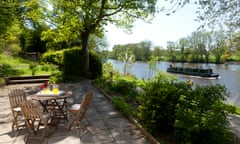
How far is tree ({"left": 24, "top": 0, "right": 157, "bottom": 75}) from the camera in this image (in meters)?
9.49

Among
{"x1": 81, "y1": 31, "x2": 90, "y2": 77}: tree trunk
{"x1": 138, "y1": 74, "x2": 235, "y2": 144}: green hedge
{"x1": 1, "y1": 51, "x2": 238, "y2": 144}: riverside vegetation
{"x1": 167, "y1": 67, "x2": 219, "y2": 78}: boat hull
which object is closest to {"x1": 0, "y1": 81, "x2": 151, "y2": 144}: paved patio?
{"x1": 1, "y1": 51, "x2": 238, "y2": 144}: riverside vegetation

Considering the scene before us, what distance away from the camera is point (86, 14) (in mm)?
9602

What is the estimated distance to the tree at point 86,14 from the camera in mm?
9492

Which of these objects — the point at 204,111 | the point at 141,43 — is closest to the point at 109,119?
the point at 204,111

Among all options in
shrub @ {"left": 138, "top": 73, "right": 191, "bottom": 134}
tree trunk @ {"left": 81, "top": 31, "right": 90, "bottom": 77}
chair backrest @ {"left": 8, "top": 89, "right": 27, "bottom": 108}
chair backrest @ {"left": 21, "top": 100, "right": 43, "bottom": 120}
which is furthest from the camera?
tree trunk @ {"left": 81, "top": 31, "right": 90, "bottom": 77}

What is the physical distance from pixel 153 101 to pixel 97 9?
24.1ft

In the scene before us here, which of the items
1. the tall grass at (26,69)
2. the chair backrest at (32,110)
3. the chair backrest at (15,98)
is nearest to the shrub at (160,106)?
the chair backrest at (32,110)

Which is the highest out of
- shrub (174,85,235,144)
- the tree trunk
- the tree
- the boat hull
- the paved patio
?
the tree

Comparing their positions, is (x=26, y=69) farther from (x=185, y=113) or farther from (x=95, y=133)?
(x=185, y=113)

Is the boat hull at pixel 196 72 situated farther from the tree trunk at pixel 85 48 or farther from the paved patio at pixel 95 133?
the paved patio at pixel 95 133

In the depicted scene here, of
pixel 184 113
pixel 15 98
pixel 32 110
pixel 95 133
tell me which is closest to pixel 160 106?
pixel 184 113

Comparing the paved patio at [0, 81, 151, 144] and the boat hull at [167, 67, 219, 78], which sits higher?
the paved patio at [0, 81, 151, 144]

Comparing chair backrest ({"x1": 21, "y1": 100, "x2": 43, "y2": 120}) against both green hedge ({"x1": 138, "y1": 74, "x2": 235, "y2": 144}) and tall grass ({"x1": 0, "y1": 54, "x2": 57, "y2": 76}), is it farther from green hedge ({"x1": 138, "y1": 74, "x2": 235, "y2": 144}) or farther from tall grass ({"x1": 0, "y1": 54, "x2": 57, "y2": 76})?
tall grass ({"x1": 0, "y1": 54, "x2": 57, "y2": 76})

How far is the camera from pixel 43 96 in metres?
4.22
